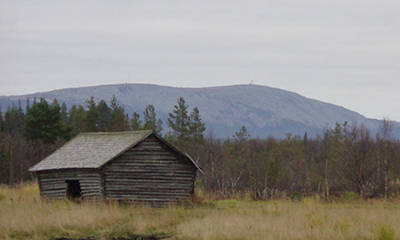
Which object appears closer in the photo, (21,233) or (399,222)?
(399,222)

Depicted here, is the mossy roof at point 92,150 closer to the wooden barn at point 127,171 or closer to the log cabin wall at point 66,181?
the wooden barn at point 127,171

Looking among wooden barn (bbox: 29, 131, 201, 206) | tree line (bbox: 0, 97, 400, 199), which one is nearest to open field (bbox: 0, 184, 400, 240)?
wooden barn (bbox: 29, 131, 201, 206)

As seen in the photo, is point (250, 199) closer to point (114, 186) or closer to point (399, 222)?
point (114, 186)

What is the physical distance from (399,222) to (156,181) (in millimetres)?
14195

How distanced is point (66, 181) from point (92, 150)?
2.17m

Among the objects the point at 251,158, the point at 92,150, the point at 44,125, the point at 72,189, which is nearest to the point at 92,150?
the point at 92,150

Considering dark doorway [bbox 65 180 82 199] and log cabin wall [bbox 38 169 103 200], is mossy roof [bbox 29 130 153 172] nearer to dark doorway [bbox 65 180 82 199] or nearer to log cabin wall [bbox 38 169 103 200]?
log cabin wall [bbox 38 169 103 200]

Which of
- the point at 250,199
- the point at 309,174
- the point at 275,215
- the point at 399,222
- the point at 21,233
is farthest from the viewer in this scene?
the point at 309,174

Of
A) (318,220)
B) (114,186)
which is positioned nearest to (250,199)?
(114,186)

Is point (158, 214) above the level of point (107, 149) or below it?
below

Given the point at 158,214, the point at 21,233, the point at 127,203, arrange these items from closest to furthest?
the point at 21,233 → the point at 158,214 → the point at 127,203

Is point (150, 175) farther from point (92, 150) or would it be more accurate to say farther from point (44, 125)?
point (44, 125)

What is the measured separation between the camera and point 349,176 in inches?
1503

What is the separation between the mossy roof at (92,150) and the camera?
92.0 feet
